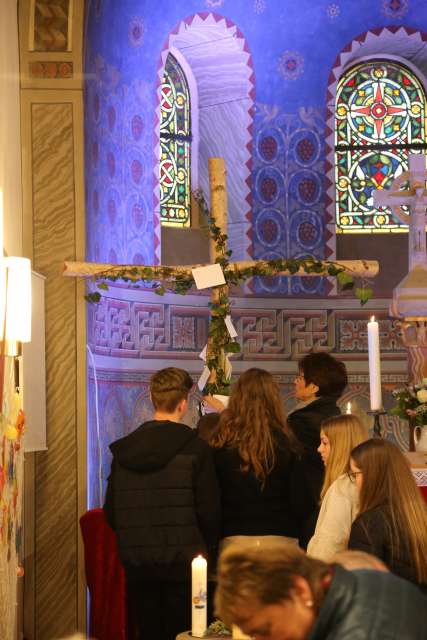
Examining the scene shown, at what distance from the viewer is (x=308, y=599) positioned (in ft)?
6.72

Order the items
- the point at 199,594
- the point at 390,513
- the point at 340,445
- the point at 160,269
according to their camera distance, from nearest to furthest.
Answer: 1. the point at 390,513
2. the point at 199,594
3. the point at 340,445
4. the point at 160,269

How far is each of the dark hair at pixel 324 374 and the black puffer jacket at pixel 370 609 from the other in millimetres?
2937

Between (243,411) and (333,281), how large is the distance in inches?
231

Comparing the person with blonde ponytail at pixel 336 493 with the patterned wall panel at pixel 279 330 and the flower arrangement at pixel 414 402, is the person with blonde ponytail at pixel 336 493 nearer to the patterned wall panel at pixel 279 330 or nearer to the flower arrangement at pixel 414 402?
the flower arrangement at pixel 414 402

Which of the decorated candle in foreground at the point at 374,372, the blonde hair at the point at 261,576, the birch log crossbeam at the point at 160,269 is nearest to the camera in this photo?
the blonde hair at the point at 261,576

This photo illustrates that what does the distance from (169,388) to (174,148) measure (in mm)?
6183

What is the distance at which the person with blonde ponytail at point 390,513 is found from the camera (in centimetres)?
352

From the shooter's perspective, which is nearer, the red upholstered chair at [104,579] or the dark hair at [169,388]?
the dark hair at [169,388]

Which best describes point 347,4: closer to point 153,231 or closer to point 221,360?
point 153,231

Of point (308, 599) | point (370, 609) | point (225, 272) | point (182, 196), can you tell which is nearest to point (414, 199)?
point (225, 272)

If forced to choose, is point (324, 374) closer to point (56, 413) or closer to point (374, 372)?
point (374, 372)

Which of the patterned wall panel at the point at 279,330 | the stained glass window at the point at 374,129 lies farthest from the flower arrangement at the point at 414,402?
the stained glass window at the point at 374,129

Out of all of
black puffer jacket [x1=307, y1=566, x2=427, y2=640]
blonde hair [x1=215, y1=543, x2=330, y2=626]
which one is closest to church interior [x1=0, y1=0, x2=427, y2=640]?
black puffer jacket [x1=307, y1=566, x2=427, y2=640]

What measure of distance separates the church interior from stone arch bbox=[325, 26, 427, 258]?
0.06 feet
